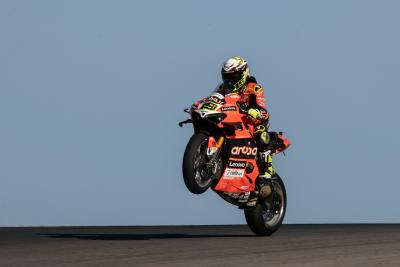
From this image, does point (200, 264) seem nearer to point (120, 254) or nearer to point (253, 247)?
point (120, 254)

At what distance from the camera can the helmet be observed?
42.8 feet

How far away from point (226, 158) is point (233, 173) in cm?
26

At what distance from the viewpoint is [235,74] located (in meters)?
13.0

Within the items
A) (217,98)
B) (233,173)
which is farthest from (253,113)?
(233,173)

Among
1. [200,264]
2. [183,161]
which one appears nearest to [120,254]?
[200,264]

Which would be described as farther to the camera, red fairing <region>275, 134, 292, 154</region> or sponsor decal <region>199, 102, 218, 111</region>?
red fairing <region>275, 134, 292, 154</region>

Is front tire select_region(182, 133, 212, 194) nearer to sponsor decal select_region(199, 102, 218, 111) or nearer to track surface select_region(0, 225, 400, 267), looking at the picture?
sponsor decal select_region(199, 102, 218, 111)

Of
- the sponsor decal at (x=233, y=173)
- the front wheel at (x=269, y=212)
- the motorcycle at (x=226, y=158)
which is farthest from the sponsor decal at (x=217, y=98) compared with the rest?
the front wheel at (x=269, y=212)

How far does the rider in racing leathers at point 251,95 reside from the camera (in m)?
13.0

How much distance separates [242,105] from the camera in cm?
1320

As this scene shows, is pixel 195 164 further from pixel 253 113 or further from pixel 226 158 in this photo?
pixel 253 113

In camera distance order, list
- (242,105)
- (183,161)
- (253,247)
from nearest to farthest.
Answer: (253,247), (183,161), (242,105)

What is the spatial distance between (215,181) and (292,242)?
154 cm

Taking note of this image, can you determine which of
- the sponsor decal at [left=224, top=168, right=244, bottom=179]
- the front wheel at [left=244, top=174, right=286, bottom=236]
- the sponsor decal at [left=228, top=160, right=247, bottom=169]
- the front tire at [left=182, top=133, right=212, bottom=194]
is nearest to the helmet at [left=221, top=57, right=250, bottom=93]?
the sponsor decal at [left=228, top=160, right=247, bottom=169]
